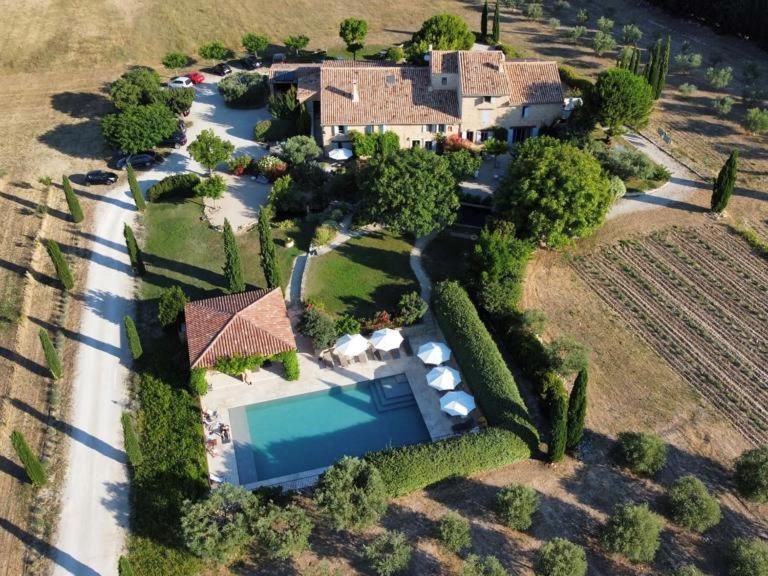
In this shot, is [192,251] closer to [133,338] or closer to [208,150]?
[208,150]

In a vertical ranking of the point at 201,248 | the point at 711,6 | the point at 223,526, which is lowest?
the point at 223,526

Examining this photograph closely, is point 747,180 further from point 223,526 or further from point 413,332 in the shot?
point 223,526

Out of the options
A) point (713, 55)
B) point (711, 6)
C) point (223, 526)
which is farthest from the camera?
point (711, 6)

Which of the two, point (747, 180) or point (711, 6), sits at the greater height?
point (711, 6)

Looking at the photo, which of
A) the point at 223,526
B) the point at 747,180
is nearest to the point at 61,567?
the point at 223,526

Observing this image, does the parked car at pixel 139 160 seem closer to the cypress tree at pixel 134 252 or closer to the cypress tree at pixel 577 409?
the cypress tree at pixel 134 252

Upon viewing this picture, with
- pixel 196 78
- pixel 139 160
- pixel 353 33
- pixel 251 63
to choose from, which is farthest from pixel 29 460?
pixel 353 33

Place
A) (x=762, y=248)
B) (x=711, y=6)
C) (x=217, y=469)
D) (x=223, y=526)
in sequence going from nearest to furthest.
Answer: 1. (x=223, y=526)
2. (x=217, y=469)
3. (x=762, y=248)
4. (x=711, y=6)

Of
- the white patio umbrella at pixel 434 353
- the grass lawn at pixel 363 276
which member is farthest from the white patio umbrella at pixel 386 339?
the grass lawn at pixel 363 276
